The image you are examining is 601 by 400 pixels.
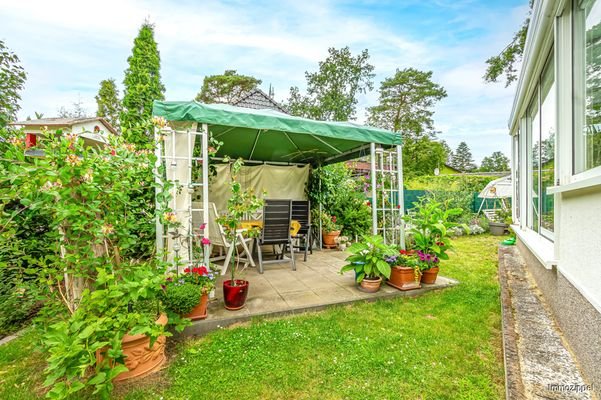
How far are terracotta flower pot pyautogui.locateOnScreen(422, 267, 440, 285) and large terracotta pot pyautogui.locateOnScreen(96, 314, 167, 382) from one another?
3.08m

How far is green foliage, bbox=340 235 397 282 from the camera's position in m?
3.25

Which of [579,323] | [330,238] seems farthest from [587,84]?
[330,238]

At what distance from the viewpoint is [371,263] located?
3.27m

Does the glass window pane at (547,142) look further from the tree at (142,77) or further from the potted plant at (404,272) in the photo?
the tree at (142,77)

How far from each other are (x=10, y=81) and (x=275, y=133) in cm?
327

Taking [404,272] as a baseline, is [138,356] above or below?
below

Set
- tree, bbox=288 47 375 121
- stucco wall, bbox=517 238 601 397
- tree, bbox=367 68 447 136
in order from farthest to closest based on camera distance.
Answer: tree, bbox=367 68 447 136, tree, bbox=288 47 375 121, stucco wall, bbox=517 238 601 397

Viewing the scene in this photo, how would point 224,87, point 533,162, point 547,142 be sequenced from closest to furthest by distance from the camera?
point 547,142
point 533,162
point 224,87

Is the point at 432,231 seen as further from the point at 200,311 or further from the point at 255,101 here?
the point at 255,101

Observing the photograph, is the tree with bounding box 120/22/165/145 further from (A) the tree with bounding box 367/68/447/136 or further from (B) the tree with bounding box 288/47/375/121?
(A) the tree with bounding box 367/68/447/136

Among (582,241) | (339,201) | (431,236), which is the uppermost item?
(339,201)

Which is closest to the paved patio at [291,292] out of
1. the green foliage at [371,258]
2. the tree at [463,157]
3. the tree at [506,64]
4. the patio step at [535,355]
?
the green foliage at [371,258]

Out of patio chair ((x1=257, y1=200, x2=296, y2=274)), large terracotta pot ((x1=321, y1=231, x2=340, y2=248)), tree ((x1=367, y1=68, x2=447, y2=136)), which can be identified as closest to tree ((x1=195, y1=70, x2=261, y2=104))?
tree ((x1=367, y1=68, x2=447, y2=136))

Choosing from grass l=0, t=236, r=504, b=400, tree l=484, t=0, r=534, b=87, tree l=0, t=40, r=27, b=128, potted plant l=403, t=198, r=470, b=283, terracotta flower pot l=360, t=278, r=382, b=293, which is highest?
tree l=484, t=0, r=534, b=87
